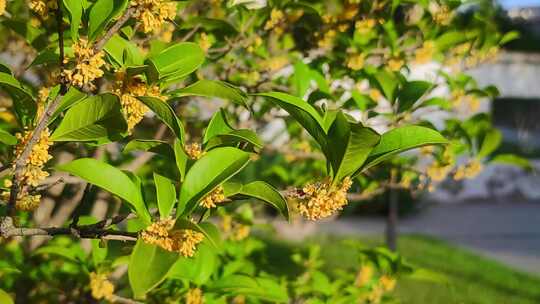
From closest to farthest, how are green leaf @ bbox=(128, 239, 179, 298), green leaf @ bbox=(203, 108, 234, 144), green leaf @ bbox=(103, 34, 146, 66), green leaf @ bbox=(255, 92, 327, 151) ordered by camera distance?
green leaf @ bbox=(128, 239, 179, 298) → green leaf @ bbox=(255, 92, 327, 151) → green leaf @ bbox=(103, 34, 146, 66) → green leaf @ bbox=(203, 108, 234, 144)

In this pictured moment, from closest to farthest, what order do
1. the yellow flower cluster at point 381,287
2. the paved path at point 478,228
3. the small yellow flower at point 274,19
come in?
the small yellow flower at point 274,19 → the yellow flower cluster at point 381,287 → the paved path at point 478,228

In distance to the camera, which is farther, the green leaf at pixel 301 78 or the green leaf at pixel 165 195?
the green leaf at pixel 301 78

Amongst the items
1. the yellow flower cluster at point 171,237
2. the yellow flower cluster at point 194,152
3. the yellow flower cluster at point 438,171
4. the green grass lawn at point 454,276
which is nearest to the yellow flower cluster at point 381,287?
the yellow flower cluster at point 438,171

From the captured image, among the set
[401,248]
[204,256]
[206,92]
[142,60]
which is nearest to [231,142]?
[206,92]

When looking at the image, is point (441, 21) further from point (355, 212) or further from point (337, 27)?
point (355, 212)

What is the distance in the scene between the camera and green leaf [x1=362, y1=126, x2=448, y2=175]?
53.1 inches

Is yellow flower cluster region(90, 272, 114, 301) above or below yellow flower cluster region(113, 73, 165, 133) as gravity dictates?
below

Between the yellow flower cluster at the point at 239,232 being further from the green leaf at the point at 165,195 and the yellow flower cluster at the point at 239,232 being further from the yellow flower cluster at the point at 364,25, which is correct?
the green leaf at the point at 165,195

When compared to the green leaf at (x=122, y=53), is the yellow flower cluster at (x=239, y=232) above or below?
below

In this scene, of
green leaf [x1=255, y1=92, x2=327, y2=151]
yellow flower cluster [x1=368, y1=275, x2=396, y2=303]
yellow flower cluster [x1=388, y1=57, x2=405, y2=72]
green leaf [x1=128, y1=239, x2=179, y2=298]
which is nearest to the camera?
green leaf [x1=128, y1=239, x2=179, y2=298]

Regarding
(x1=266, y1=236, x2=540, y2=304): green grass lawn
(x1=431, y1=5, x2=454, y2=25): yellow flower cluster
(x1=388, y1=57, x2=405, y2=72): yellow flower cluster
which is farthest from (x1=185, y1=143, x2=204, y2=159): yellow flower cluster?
(x1=266, y1=236, x2=540, y2=304): green grass lawn

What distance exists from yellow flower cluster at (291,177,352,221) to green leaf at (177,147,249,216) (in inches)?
5.5

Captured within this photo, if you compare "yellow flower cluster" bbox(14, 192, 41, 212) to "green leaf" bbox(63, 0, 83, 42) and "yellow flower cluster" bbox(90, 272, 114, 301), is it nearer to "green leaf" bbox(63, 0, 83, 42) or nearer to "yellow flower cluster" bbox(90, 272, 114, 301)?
"green leaf" bbox(63, 0, 83, 42)

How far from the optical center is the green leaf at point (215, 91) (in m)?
1.48
